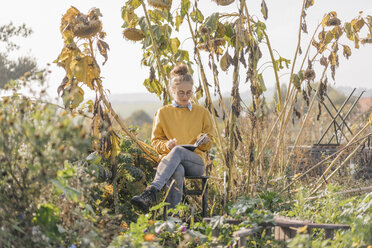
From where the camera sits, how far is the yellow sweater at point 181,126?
3.43m

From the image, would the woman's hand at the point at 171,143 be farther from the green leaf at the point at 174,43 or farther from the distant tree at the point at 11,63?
the distant tree at the point at 11,63

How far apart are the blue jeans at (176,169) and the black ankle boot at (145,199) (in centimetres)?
4

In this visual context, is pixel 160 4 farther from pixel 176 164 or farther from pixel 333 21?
pixel 333 21

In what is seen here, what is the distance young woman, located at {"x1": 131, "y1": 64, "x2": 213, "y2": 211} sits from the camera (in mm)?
3143

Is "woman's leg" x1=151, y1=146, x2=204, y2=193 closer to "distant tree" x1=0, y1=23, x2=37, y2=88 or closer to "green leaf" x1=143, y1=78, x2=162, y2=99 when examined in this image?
"green leaf" x1=143, y1=78, x2=162, y2=99

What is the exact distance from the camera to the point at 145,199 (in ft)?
9.66

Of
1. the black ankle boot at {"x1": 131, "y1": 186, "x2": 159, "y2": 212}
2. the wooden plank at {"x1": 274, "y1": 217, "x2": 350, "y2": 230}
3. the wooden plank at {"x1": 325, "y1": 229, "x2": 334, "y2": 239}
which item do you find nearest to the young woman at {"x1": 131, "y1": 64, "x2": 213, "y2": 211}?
the black ankle boot at {"x1": 131, "y1": 186, "x2": 159, "y2": 212}

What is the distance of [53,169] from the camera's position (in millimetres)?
1732

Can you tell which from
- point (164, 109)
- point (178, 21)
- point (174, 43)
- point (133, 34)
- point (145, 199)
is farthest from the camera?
point (174, 43)

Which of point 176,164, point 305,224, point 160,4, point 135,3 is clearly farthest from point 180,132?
point 305,224

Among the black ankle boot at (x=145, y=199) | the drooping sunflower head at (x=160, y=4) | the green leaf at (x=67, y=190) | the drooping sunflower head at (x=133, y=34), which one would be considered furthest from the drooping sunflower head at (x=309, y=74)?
the green leaf at (x=67, y=190)

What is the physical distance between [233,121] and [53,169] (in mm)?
1574

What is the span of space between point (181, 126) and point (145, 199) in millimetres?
705

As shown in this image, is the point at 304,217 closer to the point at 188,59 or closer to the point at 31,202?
the point at 31,202
